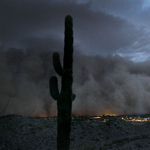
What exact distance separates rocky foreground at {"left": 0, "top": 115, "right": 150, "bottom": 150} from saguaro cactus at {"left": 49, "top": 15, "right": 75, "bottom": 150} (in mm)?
6903

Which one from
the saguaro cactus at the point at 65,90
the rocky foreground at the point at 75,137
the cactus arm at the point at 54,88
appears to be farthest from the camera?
the rocky foreground at the point at 75,137

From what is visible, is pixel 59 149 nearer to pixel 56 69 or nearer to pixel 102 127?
pixel 56 69

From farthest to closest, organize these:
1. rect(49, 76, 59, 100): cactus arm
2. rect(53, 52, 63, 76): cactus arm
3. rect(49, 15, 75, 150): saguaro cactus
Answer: rect(49, 76, 59, 100): cactus arm
rect(53, 52, 63, 76): cactus arm
rect(49, 15, 75, 150): saguaro cactus

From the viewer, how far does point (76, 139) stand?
23719mm

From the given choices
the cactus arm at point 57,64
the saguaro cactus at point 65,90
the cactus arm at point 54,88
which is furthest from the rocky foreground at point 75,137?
the cactus arm at point 57,64

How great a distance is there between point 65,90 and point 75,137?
50.5 feet

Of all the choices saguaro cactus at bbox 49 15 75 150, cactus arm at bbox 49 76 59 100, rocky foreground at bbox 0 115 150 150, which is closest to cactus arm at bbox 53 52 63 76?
saguaro cactus at bbox 49 15 75 150

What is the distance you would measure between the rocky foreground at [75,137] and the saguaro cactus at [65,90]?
6.90 m

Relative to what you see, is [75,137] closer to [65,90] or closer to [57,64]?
Answer: [65,90]

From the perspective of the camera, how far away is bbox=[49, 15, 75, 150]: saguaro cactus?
10.6 meters

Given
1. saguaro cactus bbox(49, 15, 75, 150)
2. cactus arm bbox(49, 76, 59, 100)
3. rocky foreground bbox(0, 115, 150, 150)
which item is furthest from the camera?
rocky foreground bbox(0, 115, 150, 150)

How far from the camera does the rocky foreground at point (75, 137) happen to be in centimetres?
1936

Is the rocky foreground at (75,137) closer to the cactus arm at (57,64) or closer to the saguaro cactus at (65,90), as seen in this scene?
the saguaro cactus at (65,90)

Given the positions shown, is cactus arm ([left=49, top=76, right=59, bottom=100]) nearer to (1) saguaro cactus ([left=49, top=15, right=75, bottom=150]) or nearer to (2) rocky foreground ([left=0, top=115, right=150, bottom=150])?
(1) saguaro cactus ([left=49, top=15, right=75, bottom=150])
